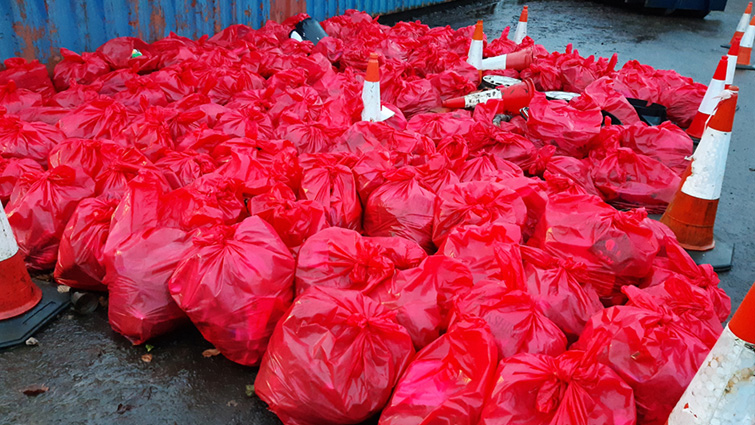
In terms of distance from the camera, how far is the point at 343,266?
2141mm

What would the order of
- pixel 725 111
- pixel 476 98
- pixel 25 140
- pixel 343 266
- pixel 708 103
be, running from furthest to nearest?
pixel 708 103, pixel 476 98, pixel 25 140, pixel 725 111, pixel 343 266

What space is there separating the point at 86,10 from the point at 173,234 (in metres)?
3.94

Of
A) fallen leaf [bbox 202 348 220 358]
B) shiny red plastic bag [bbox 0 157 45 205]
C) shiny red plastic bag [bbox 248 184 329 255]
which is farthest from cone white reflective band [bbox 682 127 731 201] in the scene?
shiny red plastic bag [bbox 0 157 45 205]

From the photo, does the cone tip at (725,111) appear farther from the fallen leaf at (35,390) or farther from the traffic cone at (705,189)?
the fallen leaf at (35,390)

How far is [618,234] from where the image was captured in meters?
2.34

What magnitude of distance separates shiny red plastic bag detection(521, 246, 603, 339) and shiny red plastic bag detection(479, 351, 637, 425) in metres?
0.50

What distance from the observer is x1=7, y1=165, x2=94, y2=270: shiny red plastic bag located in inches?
101

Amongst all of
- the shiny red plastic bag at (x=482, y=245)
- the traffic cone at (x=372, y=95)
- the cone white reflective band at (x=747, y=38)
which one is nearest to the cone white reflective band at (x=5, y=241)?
the shiny red plastic bag at (x=482, y=245)

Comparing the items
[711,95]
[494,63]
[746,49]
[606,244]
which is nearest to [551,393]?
[606,244]

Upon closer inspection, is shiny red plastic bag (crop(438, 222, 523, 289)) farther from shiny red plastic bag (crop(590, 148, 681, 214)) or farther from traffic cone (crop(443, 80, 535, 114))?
traffic cone (crop(443, 80, 535, 114))

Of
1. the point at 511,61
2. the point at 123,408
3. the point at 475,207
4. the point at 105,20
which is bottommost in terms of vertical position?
the point at 123,408

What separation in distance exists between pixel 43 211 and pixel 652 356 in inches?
110

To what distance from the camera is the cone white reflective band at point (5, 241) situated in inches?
86.2

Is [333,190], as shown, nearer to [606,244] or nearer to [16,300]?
[606,244]
